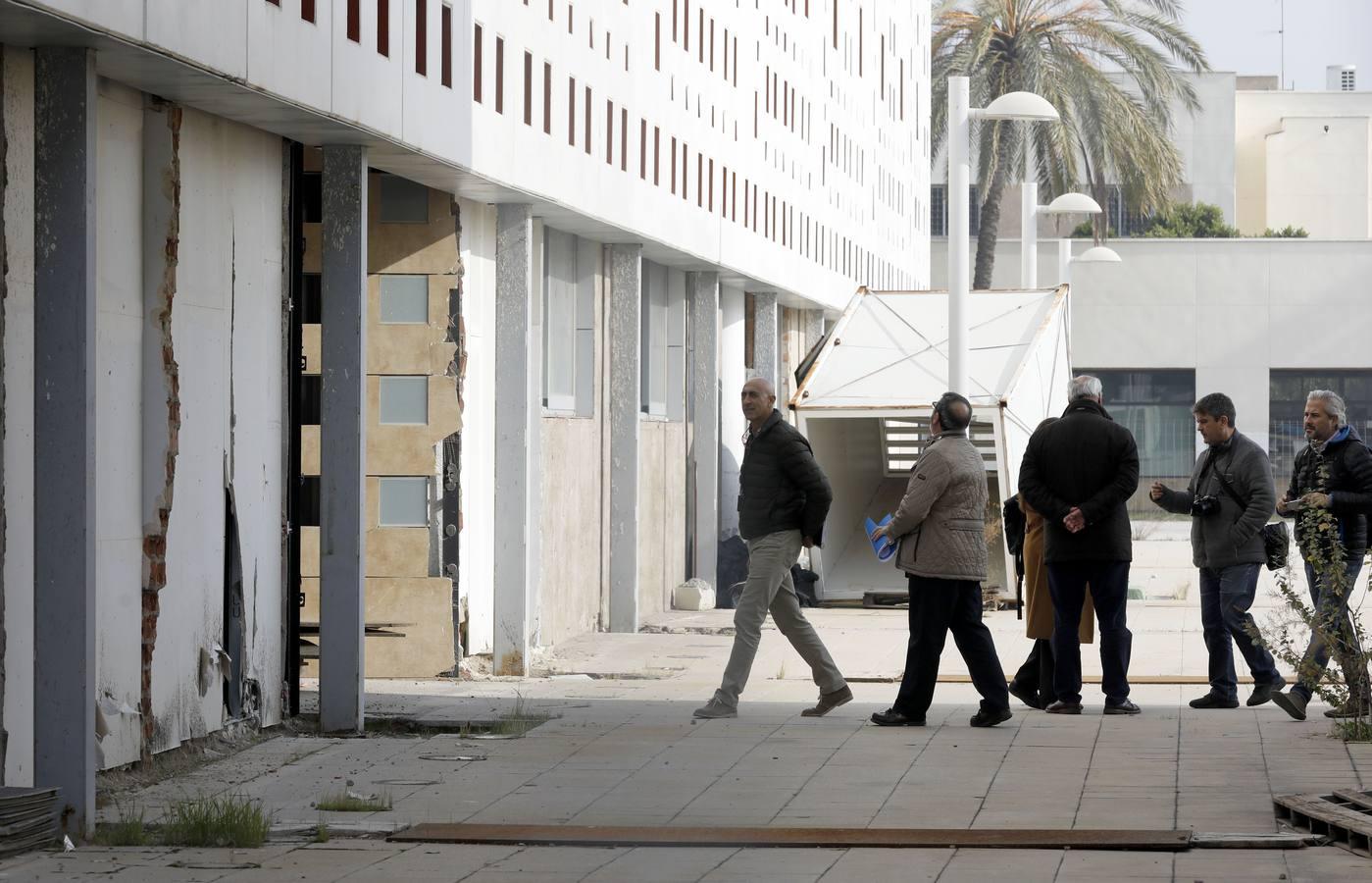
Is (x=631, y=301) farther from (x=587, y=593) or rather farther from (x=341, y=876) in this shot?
(x=341, y=876)

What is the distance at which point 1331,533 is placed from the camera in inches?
422

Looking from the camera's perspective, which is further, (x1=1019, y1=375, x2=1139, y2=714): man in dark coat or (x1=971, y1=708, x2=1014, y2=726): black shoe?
(x1=1019, y1=375, x2=1139, y2=714): man in dark coat

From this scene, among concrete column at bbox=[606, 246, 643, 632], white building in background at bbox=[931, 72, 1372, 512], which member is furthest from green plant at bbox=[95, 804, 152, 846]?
white building in background at bbox=[931, 72, 1372, 512]

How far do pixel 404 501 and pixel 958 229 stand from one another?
26.9 ft

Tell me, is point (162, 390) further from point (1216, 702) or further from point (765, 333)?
point (765, 333)

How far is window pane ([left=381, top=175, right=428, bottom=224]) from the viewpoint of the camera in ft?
47.6

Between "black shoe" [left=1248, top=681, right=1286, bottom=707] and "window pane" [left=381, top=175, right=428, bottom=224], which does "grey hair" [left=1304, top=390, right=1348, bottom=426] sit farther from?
"window pane" [left=381, top=175, right=428, bottom=224]

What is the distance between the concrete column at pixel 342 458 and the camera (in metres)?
11.2

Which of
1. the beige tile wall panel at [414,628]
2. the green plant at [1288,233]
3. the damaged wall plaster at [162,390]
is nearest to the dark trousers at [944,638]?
the damaged wall plaster at [162,390]

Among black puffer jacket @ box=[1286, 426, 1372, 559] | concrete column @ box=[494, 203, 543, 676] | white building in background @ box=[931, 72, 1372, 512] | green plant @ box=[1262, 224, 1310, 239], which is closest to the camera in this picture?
black puffer jacket @ box=[1286, 426, 1372, 559]

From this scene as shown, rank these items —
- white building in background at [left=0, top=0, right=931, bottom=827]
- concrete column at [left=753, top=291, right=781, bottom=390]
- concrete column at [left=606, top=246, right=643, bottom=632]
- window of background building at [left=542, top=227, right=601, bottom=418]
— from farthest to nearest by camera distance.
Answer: concrete column at [left=753, top=291, right=781, bottom=390] < concrete column at [left=606, top=246, right=643, bottom=632] < window of background building at [left=542, top=227, right=601, bottom=418] < white building in background at [left=0, top=0, right=931, bottom=827]

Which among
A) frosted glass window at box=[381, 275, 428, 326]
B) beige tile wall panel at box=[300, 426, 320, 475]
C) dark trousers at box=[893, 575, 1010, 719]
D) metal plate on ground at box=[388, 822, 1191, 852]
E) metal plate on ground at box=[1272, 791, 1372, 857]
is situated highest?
frosted glass window at box=[381, 275, 428, 326]

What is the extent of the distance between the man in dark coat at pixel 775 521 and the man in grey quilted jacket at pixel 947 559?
0.56m

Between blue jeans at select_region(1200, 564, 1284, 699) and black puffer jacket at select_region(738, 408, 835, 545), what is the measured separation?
7.69 feet
